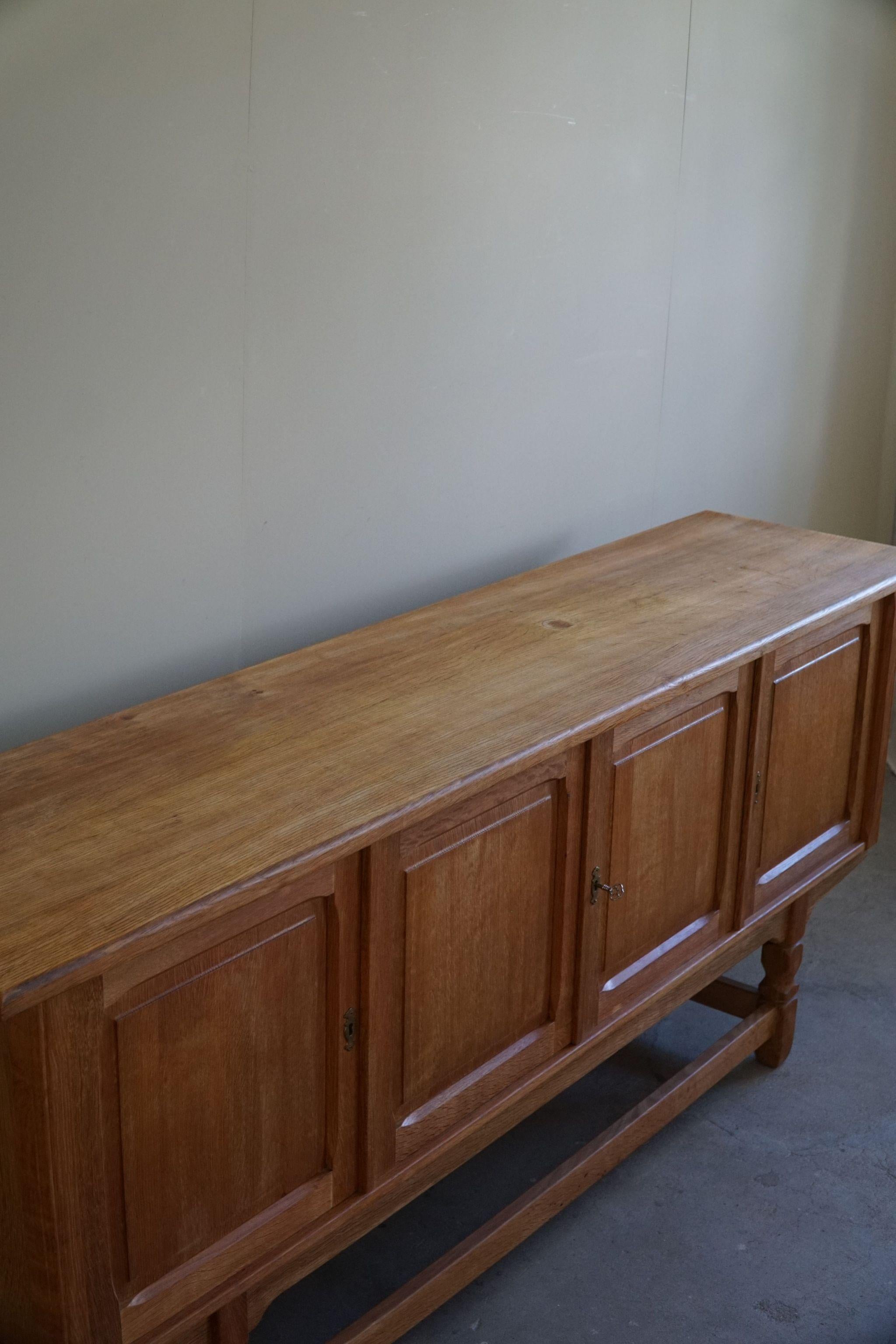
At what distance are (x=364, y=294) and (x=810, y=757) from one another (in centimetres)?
127

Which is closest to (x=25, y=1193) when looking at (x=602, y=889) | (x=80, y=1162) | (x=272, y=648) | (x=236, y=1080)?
(x=80, y=1162)

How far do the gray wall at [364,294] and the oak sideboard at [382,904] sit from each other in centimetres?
24

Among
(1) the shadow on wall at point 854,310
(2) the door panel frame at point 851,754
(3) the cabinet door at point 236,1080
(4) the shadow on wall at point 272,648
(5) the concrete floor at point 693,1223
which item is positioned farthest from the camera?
(1) the shadow on wall at point 854,310

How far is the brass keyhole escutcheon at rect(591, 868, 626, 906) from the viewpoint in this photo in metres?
Answer: 2.27

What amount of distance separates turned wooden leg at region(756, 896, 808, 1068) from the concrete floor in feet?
0.21

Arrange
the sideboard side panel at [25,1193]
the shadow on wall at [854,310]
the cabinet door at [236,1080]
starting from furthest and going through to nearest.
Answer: the shadow on wall at [854,310]
the cabinet door at [236,1080]
the sideboard side panel at [25,1193]

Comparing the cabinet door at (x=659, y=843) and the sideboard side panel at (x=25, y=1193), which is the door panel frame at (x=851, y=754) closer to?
→ the cabinet door at (x=659, y=843)

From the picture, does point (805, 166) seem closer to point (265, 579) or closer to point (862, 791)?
point (862, 791)

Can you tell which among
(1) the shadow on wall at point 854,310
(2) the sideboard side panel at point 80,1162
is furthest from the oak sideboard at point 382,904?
(1) the shadow on wall at point 854,310

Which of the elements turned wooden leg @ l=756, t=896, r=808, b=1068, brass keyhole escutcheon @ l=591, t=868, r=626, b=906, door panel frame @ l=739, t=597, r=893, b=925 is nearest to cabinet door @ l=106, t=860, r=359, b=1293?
brass keyhole escutcheon @ l=591, t=868, r=626, b=906

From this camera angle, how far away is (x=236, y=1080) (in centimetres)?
176

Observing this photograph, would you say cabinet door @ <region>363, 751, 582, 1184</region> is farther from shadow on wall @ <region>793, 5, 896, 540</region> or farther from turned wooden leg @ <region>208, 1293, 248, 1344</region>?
shadow on wall @ <region>793, 5, 896, 540</region>

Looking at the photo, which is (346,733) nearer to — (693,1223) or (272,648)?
(272,648)

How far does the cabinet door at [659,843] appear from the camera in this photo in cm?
227
